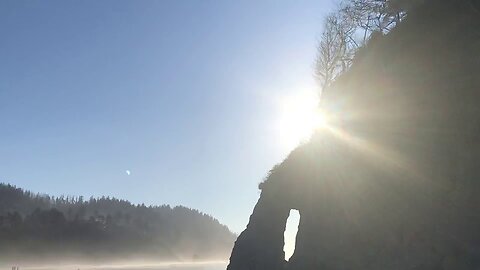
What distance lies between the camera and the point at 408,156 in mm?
20203

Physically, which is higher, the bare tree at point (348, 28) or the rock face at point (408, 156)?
the bare tree at point (348, 28)

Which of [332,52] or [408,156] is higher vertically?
[332,52]

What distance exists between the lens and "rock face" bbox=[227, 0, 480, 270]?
17.2 metres

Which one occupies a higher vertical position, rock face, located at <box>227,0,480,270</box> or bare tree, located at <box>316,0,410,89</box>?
bare tree, located at <box>316,0,410,89</box>

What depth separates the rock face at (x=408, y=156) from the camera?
17.2 m

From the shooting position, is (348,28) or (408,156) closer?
(408,156)

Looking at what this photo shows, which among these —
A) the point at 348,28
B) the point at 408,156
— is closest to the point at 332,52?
the point at 348,28

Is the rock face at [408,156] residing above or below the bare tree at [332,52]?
below

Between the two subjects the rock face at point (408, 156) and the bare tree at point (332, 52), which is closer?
the rock face at point (408, 156)

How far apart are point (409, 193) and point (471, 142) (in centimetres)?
353

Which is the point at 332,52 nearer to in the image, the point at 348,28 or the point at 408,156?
the point at 348,28

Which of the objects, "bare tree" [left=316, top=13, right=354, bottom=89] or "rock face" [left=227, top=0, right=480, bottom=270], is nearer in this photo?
"rock face" [left=227, top=0, right=480, bottom=270]

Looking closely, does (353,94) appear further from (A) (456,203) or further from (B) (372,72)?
(A) (456,203)

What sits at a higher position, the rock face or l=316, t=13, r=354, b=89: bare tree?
l=316, t=13, r=354, b=89: bare tree
